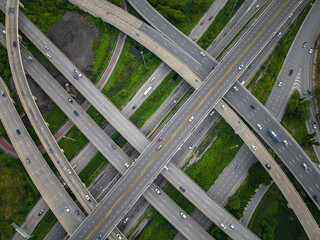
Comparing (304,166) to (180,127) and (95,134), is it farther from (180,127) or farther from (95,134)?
(95,134)

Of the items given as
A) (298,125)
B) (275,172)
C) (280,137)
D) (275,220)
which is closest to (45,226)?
(275,220)

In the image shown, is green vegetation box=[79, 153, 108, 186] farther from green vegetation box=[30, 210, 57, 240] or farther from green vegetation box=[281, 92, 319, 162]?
green vegetation box=[281, 92, 319, 162]

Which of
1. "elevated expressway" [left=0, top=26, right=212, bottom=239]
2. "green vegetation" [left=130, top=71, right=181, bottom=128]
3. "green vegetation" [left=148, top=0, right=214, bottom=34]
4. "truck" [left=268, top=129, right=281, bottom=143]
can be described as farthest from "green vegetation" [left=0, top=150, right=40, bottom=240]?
"truck" [left=268, top=129, right=281, bottom=143]

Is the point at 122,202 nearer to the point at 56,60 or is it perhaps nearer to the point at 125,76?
the point at 125,76

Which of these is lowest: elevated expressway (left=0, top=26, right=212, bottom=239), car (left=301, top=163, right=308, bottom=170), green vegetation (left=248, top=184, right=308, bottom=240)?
elevated expressway (left=0, top=26, right=212, bottom=239)

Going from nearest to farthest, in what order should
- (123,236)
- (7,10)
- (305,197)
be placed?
(123,236) < (305,197) < (7,10)

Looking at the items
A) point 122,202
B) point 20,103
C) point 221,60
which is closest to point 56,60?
point 20,103
